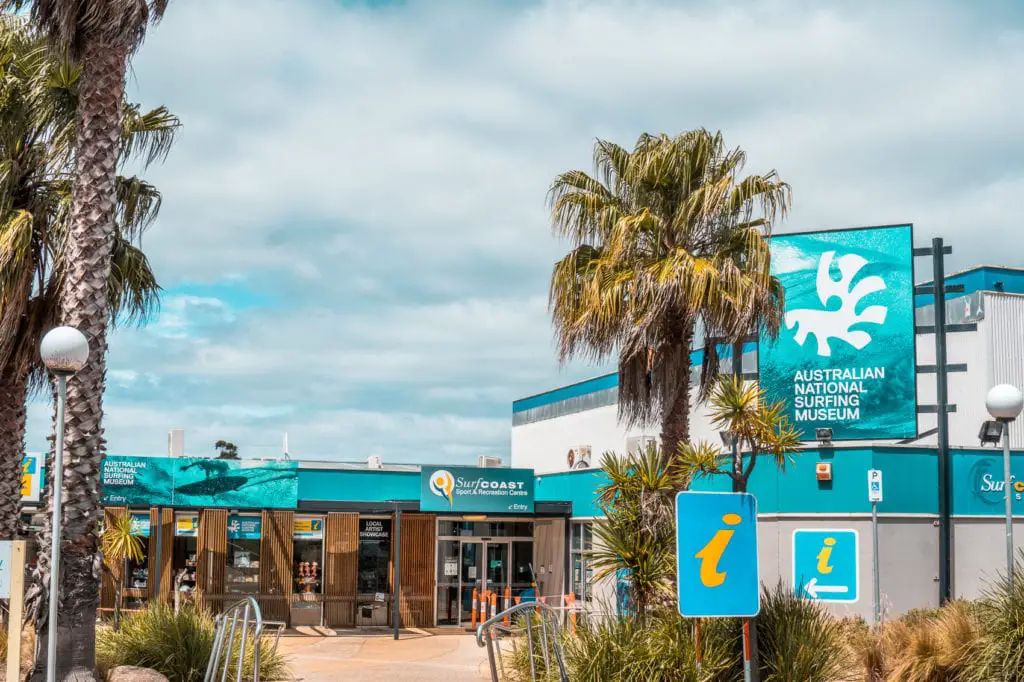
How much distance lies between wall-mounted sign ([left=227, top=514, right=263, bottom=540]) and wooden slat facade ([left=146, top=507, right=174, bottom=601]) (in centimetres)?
136

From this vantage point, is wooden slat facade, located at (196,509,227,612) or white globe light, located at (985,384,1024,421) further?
wooden slat facade, located at (196,509,227,612)

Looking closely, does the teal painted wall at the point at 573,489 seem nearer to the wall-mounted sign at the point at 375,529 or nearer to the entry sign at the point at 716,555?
the wall-mounted sign at the point at 375,529

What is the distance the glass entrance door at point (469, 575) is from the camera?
2891cm

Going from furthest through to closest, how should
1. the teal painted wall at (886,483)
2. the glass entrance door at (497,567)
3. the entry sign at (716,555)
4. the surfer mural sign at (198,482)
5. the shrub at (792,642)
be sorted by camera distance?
the glass entrance door at (497,567)
the surfer mural sign at (198,482)
the teal painted wall at (886,483)
the shrub at (792,642)
the entry sign at (716,555)

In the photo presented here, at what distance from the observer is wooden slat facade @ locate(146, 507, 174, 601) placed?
27438 millimetres

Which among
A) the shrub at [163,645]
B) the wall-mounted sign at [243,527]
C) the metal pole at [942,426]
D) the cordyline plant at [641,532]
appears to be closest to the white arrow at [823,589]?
the metal pole at [942,426]

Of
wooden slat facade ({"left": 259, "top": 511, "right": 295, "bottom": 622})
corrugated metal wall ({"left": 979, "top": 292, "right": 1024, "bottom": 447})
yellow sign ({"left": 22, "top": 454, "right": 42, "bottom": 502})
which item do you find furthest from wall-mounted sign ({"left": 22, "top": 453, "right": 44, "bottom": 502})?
corrugated metal wall ({"left": 979, "top": 292, "right": 1024, "bottom": 447})

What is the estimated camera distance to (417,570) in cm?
2855

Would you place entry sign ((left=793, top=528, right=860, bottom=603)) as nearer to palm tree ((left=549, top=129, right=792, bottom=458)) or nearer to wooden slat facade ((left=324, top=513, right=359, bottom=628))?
palm tree ((left=549, top=129, right=792, bottom=458))

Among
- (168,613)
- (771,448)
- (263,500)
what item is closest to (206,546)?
(263,500)

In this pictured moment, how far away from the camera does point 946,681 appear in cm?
1333

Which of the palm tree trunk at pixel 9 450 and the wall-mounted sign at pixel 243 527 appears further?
the wall-mounted sign at pixel 243 527

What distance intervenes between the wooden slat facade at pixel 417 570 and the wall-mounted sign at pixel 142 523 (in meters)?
5.93

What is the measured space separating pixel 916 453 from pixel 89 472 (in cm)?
1587
